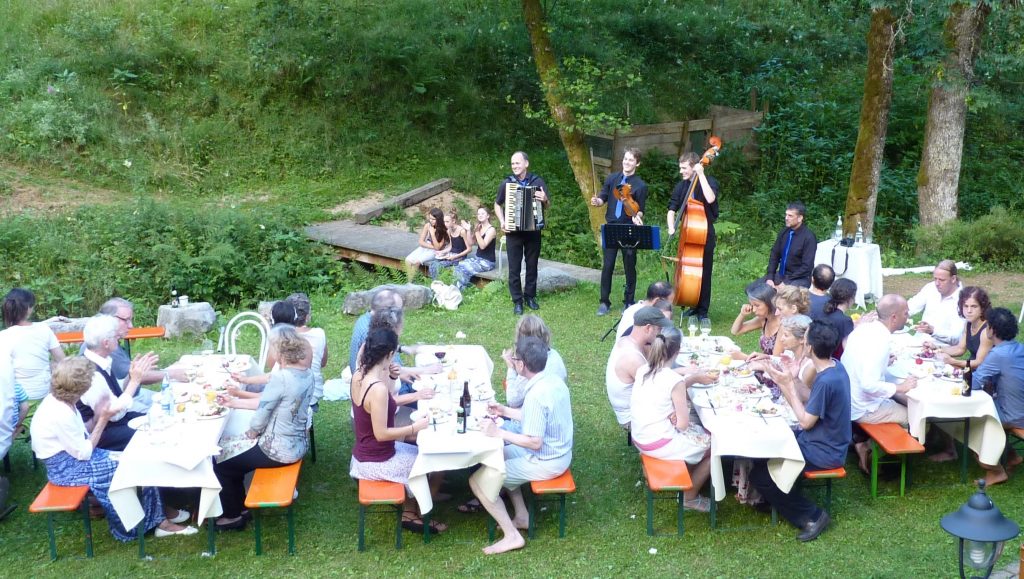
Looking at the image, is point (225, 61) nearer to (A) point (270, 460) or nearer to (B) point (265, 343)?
(B) point (265, 343)

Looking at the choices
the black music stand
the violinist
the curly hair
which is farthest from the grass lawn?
the violinist

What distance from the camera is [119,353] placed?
673 cm

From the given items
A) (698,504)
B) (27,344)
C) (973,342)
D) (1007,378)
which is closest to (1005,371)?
(1007,378)

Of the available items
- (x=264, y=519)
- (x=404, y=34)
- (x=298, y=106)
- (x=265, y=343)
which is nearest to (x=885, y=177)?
(x=404, y=34)

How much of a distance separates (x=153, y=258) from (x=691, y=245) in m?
7.18

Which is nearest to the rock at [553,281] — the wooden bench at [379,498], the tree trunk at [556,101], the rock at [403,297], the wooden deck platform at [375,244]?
the wooden deck platform at [375,244]

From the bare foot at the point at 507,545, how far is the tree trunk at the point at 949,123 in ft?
33.2

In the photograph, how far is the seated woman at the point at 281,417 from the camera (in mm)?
5969

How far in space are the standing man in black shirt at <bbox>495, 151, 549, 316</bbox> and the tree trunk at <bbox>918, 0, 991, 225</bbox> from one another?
252 inches

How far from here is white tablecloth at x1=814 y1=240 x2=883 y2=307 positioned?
10.8 m

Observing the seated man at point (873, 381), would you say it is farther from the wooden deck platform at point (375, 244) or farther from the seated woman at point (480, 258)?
the seated woman at point (480, 258)

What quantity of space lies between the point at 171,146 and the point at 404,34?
17.0 feet

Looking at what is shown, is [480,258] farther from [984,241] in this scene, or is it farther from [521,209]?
[984,241]

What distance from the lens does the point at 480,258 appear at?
39.8 feet
